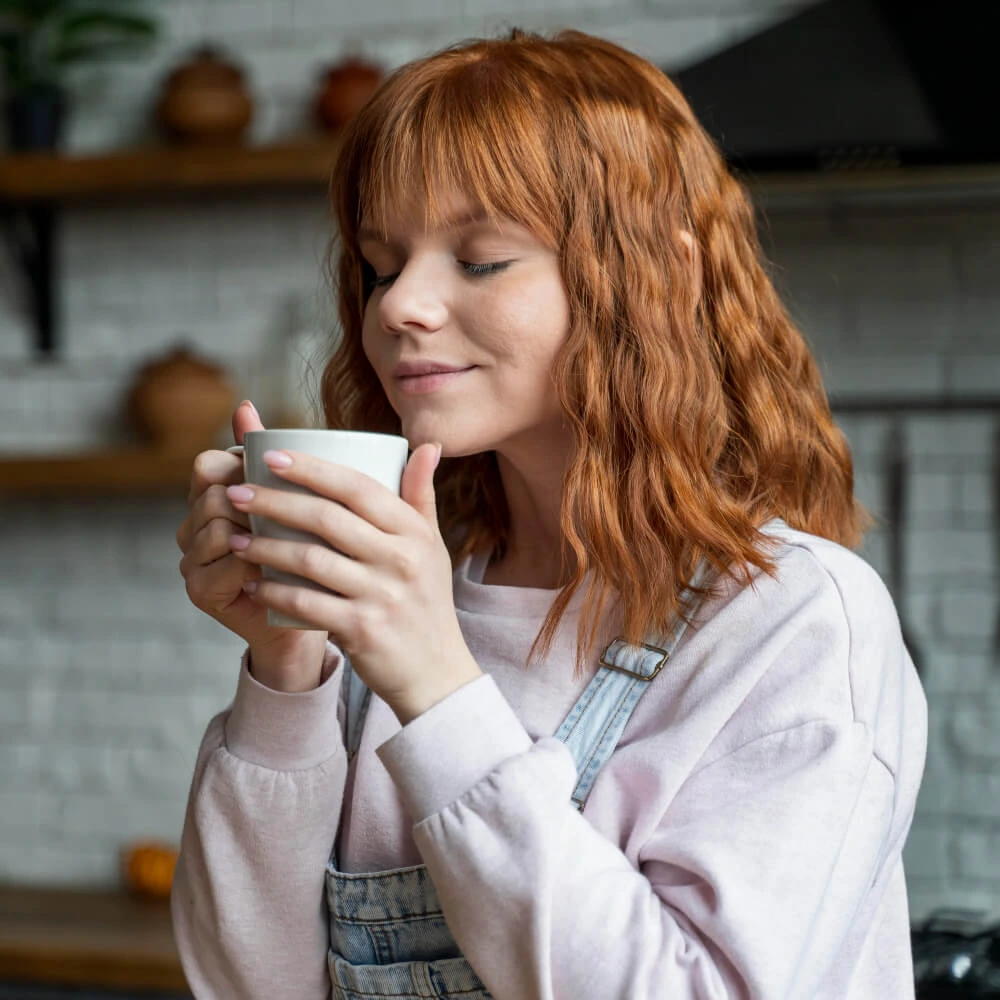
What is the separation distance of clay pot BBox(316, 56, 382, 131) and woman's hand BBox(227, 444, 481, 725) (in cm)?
172

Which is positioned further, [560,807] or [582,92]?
[582,92]

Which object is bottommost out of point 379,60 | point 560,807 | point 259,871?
point 259,871

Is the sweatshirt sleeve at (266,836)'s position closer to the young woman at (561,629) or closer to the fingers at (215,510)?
the young woman at (561,629)

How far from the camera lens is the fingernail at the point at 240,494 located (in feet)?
2.30

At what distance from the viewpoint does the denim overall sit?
2.73ft

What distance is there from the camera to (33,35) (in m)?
2.48

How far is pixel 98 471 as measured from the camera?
2.35 m

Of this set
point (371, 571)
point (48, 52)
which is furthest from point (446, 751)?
point (48, 52)

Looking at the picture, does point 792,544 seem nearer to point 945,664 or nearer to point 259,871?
point 259,871

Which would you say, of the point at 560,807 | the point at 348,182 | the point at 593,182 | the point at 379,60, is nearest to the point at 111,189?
the point at 379,60

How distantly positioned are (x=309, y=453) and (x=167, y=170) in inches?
71.4

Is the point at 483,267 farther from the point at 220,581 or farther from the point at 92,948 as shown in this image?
the point at 92,948

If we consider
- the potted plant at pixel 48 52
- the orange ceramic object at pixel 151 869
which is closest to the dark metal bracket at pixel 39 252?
the potted plant at pixel 48 52

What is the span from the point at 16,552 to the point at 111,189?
76 centimetres
